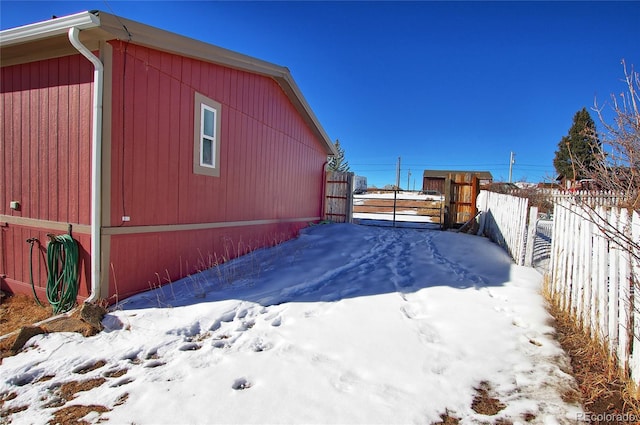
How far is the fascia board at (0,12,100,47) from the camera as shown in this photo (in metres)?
3.97

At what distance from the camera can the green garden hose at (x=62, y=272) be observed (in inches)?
177

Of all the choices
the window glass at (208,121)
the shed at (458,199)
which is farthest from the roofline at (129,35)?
the shed at (458,199)

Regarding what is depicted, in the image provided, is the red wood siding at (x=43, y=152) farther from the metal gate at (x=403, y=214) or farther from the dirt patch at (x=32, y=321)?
the metal gate at (x=403, y=214)

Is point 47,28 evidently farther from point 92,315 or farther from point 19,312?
point 19,312

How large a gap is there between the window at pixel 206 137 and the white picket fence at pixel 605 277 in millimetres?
5399

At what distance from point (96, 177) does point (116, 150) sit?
45 centimetres

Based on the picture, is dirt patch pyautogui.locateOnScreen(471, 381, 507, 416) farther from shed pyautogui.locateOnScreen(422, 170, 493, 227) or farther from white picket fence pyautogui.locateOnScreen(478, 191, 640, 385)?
shed pyautogui.locateOnScreen(422, 170, 493, 227)

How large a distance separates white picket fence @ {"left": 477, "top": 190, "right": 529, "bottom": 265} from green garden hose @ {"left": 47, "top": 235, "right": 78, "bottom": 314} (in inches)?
281

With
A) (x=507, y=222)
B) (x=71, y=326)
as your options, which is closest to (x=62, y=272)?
(x=71, y=326)

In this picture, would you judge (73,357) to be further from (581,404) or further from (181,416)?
(581,404)

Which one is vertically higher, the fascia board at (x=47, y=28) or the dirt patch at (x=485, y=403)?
the fascia board at (x=47, y=28)

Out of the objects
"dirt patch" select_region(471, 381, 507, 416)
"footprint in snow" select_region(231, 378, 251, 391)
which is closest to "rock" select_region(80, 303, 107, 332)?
"footprint in snow" select_region(231, 378, 251, 391)

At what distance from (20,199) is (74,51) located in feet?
8.06

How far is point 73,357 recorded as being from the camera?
3188 mm
